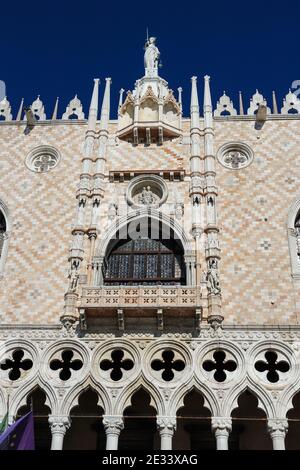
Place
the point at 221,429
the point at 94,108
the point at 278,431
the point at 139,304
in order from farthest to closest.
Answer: the point at 94,108 < the point at 139,304 < the point at 221,429 < the point at 278,431

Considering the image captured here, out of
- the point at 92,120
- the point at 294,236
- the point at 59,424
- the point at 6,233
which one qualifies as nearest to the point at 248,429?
the point at 59,424

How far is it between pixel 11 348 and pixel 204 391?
5.43 meters

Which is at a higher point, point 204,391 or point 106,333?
point 106,333

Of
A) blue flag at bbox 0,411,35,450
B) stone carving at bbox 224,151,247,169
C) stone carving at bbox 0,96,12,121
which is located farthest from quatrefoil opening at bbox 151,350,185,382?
stone carving at bbox 0,96,12,121

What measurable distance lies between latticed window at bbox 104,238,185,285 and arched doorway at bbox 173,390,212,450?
3576 millimetres

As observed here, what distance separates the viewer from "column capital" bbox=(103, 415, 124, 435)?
14.7 meters

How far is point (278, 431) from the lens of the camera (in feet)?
47.2

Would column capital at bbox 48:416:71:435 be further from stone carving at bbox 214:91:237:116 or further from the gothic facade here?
stone carving at bbox 214:91:237:116

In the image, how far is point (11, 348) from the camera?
15953 mm

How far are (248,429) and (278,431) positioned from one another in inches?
96.8

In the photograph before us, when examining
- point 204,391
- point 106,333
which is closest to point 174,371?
point 204,391

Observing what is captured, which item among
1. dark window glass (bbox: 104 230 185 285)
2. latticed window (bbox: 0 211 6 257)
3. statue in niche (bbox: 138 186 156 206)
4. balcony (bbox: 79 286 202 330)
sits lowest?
balcony (bbox: 79 286 202 330)

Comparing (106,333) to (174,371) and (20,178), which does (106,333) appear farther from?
(20,178)

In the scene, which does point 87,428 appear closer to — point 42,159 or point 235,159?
point 42,159
